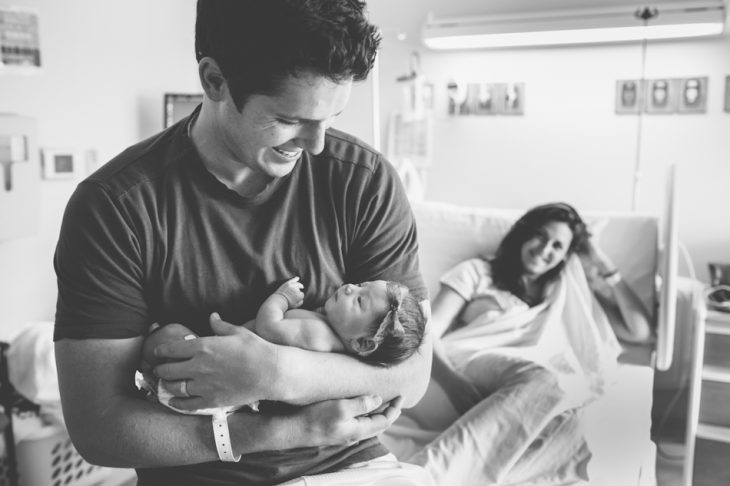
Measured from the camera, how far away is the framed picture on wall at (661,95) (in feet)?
8.87

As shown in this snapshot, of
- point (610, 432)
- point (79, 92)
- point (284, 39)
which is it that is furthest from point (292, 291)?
point (79, 92)

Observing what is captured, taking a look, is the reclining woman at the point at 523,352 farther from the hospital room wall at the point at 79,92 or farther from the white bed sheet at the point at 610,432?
the hospital room wall at the point at 79,92

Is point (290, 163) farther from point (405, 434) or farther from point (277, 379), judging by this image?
point (405, 434)

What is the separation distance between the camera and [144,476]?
1.08 m

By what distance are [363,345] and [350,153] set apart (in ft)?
1.06

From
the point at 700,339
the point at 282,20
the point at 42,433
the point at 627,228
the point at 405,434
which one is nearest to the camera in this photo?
the point at 282,20

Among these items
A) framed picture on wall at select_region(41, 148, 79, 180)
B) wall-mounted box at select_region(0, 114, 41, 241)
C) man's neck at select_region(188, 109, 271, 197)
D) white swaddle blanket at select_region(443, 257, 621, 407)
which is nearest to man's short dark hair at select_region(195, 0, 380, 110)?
man's neck at select_region(188, 109, 271, 197)

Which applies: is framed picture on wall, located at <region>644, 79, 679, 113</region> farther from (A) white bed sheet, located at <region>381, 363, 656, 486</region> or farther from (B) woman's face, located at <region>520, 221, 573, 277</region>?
(A) white bed sheet, located at <region>381, 363, 656, 486</region>

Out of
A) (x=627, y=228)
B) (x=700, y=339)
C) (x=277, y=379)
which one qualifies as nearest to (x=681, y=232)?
(x=627, y=228)

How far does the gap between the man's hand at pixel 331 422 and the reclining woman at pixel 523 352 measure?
1.77 feet

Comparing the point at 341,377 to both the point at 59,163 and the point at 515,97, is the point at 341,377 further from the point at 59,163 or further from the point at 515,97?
the point at 515,97

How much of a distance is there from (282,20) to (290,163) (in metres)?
0.23

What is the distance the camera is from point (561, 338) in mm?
2264

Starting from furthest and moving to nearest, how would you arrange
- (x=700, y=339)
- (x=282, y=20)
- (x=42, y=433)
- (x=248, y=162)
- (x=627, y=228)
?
(x=627, y=228) < (x=700, y=339) < (x=42, y=433) < (x=248, y=162) < (x=282, y=20)
